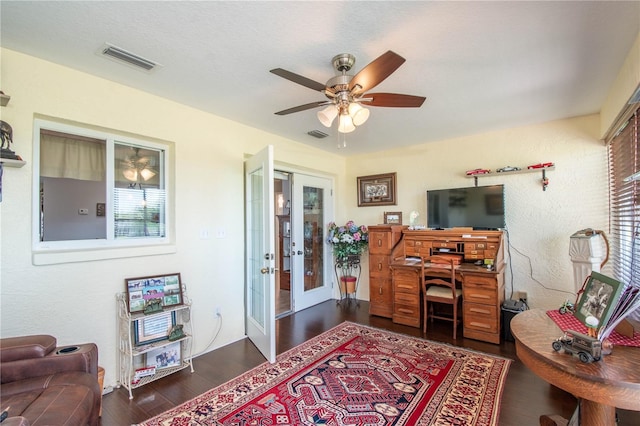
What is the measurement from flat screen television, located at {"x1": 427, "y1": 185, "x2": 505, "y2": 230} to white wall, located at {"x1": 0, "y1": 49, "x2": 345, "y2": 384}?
2572mm

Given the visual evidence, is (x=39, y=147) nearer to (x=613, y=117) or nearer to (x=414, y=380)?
(x=414, y=380)

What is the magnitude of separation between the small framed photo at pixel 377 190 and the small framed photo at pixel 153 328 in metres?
3.46

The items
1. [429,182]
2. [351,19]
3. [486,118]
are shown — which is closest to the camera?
[351,19]

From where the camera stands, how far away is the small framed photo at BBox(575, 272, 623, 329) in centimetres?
129

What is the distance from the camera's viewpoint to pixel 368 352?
9.78ft

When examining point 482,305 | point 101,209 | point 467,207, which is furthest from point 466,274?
point 101,209

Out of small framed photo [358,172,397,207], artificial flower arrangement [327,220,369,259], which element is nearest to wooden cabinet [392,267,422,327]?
artificial flower arrangement [327,220,369,259]

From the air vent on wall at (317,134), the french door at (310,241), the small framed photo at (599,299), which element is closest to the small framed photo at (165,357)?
the french door at (310,241)

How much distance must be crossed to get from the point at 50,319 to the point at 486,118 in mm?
4573

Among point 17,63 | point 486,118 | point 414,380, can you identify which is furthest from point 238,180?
point 486,118

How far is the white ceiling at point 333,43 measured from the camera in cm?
161

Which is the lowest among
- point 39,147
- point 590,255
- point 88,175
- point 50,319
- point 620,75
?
point 50,319

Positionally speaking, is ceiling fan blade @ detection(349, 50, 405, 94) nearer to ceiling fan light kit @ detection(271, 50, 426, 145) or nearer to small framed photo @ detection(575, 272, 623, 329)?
ceiling fan light kit @ detection(271, 50, 426, 145)

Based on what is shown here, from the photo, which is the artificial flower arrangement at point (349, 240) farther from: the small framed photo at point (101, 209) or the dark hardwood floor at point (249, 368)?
the small framed photo at point (101, 209)
